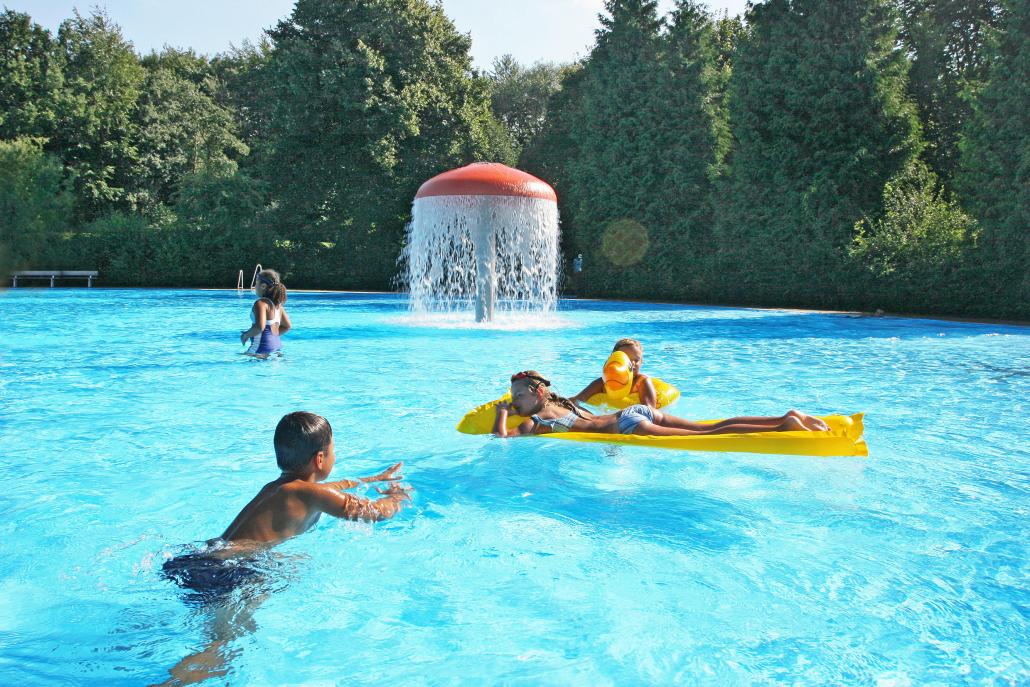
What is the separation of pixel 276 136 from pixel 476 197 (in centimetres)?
2053

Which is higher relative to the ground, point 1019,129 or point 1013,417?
point 1019,129

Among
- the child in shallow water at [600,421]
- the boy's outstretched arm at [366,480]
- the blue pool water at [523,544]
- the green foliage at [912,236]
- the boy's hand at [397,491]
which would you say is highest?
the green foliage at [912,236]

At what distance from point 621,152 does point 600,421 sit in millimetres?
23137

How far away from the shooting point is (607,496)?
518 centimetres

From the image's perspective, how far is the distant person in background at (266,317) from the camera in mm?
10242

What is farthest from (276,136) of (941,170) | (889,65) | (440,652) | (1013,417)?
(440,652)

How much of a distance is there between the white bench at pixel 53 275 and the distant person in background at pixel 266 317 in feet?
80.2

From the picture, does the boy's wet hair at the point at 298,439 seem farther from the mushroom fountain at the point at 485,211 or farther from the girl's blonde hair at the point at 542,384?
the mushroom fountain at the point at 485,211

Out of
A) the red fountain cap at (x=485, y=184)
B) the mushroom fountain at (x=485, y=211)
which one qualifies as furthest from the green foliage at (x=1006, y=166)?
the red fountain cap at (x=485, y=184)

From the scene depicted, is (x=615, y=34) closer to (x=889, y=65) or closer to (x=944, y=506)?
(x=889, y=65)

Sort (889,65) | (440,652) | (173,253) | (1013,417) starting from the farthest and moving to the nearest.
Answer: (173,253), (889,65), (1013,417), (440,652)

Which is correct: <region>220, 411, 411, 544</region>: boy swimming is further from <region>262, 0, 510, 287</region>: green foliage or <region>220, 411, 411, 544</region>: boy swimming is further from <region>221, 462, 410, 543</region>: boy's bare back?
<region>262, 0, 510, 287</region>: green foliage

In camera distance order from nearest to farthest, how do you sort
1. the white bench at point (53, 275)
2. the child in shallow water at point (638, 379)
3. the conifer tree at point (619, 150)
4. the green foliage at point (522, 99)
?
the child in shallow water at point (638, 379) < the conifer tree at point (619, 150) < the white bench at point (53, 275) < the green foliage at point (522, 99)

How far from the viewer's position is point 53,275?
30656 millimetres
